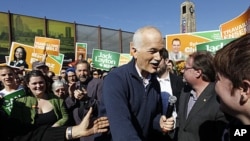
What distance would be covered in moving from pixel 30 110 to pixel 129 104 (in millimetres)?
2127

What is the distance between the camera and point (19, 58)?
8.43m

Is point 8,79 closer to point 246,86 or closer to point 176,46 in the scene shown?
point 246,86

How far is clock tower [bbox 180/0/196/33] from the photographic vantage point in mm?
37312

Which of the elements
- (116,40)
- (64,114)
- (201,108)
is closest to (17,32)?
(116,40)

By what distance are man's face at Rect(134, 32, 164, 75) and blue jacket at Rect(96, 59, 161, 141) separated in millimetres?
82

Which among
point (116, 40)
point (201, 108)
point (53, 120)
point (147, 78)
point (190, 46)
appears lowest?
point (53, 120)

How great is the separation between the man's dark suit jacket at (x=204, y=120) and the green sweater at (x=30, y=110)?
175 cm

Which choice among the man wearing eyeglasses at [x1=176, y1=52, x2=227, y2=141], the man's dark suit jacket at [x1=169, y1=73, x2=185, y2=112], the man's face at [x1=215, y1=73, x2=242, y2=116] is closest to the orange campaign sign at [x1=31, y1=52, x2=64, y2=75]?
the man's dark suit jacket at [x1=169, y1=73, x2=185, y2=112]

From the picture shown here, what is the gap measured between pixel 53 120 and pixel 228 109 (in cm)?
293

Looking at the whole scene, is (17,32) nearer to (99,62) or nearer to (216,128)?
(99,62)

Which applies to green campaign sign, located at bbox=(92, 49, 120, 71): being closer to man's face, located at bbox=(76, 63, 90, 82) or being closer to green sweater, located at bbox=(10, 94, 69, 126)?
man's face, located at bbox=(76, 63, 90, 82)

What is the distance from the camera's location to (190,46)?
11.6 metres

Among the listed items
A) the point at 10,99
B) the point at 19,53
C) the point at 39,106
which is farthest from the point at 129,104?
the point at 19,53

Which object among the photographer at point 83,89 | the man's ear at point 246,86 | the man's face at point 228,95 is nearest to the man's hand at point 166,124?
the man's face at point 228,95
